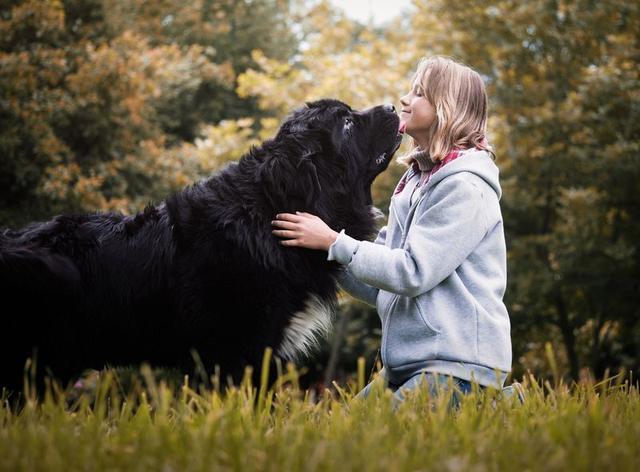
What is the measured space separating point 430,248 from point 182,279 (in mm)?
1050

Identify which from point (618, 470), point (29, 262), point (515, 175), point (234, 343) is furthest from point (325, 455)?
point (515, 175)

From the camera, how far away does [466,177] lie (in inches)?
114

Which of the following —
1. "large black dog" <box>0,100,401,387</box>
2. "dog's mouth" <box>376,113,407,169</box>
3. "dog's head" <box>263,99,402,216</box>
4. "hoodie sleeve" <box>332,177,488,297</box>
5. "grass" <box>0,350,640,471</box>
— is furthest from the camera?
"dog's mouth" <box>376,113,407,169</box>

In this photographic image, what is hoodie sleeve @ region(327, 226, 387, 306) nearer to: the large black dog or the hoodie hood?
the large black dog

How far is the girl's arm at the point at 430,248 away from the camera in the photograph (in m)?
2.78

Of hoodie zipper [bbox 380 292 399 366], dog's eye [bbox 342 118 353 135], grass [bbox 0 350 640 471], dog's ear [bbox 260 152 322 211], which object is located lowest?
hoodie zipper [bbox 380 292 399 366]

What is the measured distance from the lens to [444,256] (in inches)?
110

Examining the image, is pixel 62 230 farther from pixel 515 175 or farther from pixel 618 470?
pixel 515 175

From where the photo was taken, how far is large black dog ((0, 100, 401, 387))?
9.52ft

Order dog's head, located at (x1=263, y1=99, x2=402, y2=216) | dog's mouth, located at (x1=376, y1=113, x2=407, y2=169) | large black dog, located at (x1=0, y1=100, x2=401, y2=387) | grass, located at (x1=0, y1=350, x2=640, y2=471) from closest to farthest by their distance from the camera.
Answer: grass, located at (x1=0, y1=350, x2=640, y2=471)
large black dog, located at (x1=0, y1=100, x2=401, y2=387)
dog's head, located at (x1=263, y1=99, x2=402, y2=216)
dog's mouth, located at (x1=376, y1=113, x2=407, y2=169)

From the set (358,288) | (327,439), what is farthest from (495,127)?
(327,439)

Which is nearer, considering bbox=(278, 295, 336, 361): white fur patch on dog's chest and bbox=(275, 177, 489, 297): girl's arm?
bbox=(275, 177, 489, 297): girl's arm

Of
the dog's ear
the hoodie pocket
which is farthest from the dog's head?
the hoodie pocket

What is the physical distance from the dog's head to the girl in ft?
0.52
